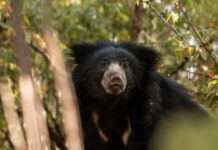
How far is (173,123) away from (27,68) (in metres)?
2.71

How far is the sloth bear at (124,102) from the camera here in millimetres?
4332

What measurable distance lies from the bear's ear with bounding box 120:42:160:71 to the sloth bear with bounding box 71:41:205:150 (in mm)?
12

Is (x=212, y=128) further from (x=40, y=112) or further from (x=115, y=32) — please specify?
(x=115, y=32)

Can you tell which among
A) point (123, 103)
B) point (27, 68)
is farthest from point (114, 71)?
point (27, 68)

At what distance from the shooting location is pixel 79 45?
15.8ft

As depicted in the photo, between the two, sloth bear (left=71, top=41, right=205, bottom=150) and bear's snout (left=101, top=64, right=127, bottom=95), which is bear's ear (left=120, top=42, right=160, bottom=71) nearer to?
sloth bear (left=71, top=41, right=205, bottom=150)

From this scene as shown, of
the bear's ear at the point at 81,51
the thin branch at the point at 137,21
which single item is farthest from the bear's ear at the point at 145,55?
the thin branch at the point at 137,21

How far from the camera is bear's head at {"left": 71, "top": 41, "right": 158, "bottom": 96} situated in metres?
4.23

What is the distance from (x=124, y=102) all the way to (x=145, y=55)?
654 millimetres

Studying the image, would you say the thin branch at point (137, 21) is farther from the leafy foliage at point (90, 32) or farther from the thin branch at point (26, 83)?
the thin branch at point (26, 83)

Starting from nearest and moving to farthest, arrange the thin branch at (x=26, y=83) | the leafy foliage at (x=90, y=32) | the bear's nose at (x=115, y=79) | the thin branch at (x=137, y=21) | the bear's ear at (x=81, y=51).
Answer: the thin branch at (x=26, y=83) < the bear's nose at (x=115, y=79) < the bear's ear at (x=81, y=51) < the leafy foliage at (x=90, y=32) < the thin branch at (x=137, y=21)

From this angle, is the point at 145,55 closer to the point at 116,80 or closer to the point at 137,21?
the point at 116,80

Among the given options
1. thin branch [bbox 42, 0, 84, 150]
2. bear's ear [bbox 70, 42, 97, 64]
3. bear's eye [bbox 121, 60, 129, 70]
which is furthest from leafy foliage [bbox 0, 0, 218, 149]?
thin branch [bbox 42, 0, 84, 150]

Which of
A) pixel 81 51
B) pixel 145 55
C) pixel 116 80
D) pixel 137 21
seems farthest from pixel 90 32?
pixel 116 80
